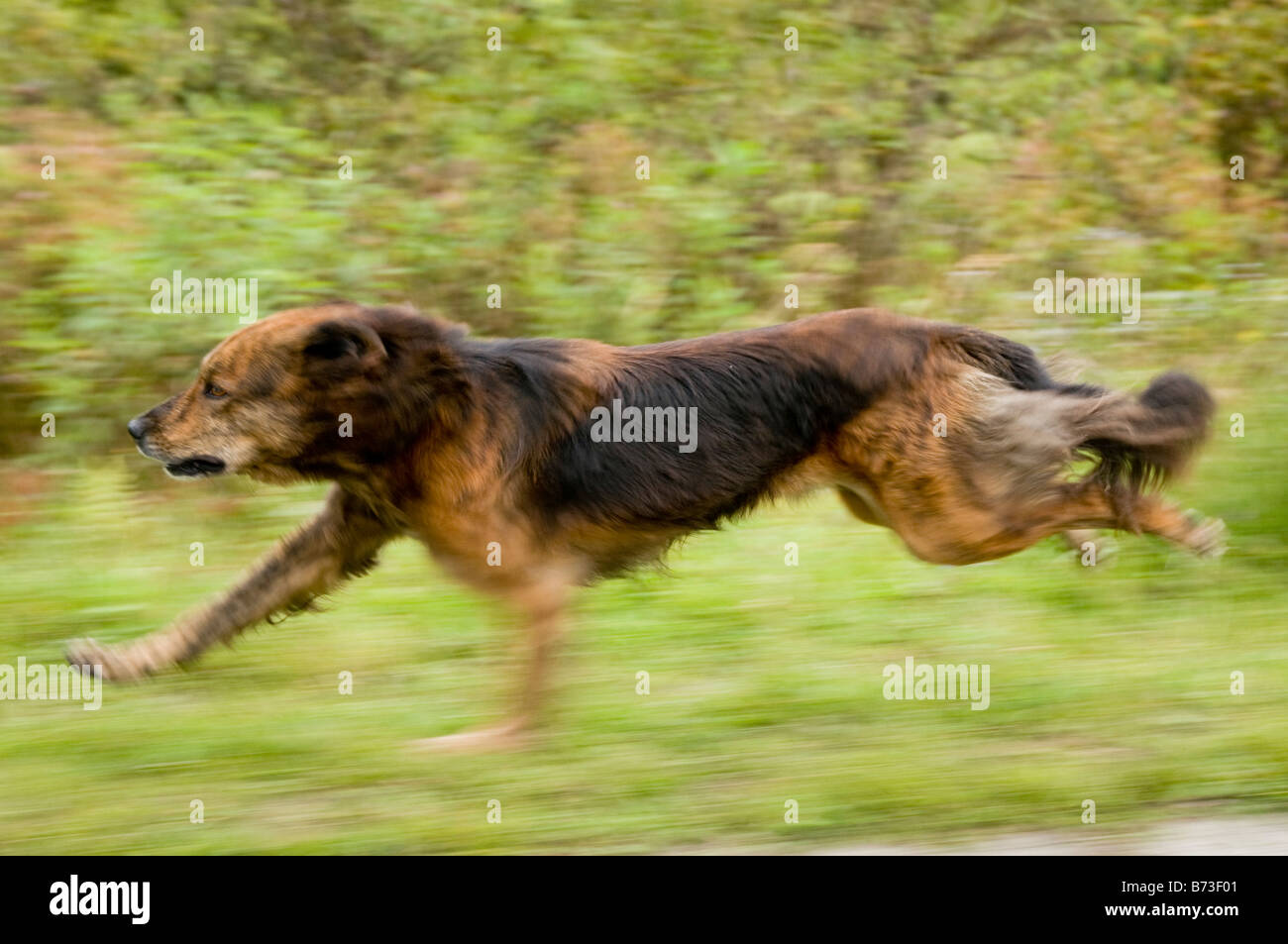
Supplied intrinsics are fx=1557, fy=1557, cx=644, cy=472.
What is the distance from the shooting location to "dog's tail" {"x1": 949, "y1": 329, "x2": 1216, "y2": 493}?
621 centimetres

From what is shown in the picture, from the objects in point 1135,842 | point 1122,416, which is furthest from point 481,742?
point 1122,416

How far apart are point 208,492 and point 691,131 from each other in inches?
192

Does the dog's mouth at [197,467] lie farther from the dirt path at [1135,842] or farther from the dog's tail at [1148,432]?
the dog's tail at [1148,432]

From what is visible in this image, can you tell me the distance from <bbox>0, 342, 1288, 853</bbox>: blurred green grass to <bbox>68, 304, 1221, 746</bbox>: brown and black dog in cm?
41

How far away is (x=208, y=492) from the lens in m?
8.26

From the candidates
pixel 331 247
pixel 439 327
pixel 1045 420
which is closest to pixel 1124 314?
pixel 1045 420

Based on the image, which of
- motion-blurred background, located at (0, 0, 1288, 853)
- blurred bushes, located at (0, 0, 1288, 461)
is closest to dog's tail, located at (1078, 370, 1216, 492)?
motion-blurred background, located at (0, 0, 1288, 853)

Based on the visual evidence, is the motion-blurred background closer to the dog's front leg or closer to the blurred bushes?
the blurred bushes

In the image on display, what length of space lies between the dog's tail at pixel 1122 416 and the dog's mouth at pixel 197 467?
286 centimetres

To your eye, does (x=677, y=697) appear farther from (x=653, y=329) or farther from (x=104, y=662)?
(x=653, y=329)

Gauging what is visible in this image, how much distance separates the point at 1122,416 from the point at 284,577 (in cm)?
339

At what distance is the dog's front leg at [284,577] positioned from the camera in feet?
19.7

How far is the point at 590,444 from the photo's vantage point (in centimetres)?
583

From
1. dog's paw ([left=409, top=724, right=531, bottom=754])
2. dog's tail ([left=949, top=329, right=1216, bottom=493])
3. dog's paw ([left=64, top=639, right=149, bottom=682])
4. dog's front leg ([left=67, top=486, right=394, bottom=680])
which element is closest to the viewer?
dog's paw ([left=409, top=724, right=531, bottom=754])
